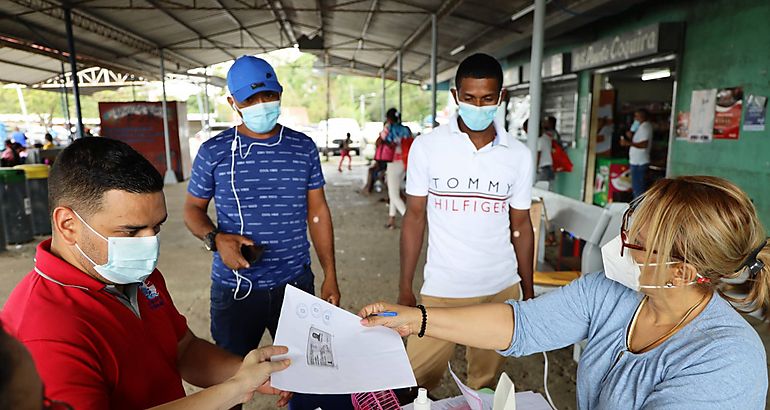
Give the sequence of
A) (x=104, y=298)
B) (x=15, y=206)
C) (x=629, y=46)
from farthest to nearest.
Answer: (x=15, y=206), (x=629, y=46), (x=104, y=298)

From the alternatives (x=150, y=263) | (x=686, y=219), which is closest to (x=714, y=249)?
Answer: (x=686, y=219)

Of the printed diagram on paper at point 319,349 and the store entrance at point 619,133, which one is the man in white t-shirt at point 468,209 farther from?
the store entrance at point 619,133

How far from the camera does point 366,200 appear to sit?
9695 millimetres

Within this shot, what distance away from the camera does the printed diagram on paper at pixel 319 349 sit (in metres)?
1.25

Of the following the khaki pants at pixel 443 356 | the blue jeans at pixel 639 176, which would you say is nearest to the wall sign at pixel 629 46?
the blue jeans at pixel 639 176

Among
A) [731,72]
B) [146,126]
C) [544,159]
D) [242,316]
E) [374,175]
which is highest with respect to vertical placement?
[731,72]

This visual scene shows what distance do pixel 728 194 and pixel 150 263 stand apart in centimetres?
130

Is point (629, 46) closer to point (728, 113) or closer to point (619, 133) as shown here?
point (728, 113)

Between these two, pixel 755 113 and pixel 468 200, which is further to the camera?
pixel 755 113

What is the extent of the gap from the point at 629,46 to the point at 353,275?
4.28 meters

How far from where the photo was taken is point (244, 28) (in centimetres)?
1151

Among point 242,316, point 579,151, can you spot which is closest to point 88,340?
point 242,316

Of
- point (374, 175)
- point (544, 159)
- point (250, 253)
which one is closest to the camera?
point (250, 253)

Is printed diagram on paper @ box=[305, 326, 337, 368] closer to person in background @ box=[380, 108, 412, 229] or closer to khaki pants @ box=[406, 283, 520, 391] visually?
khaki pants @ box=[406, 283, 520, 391]
